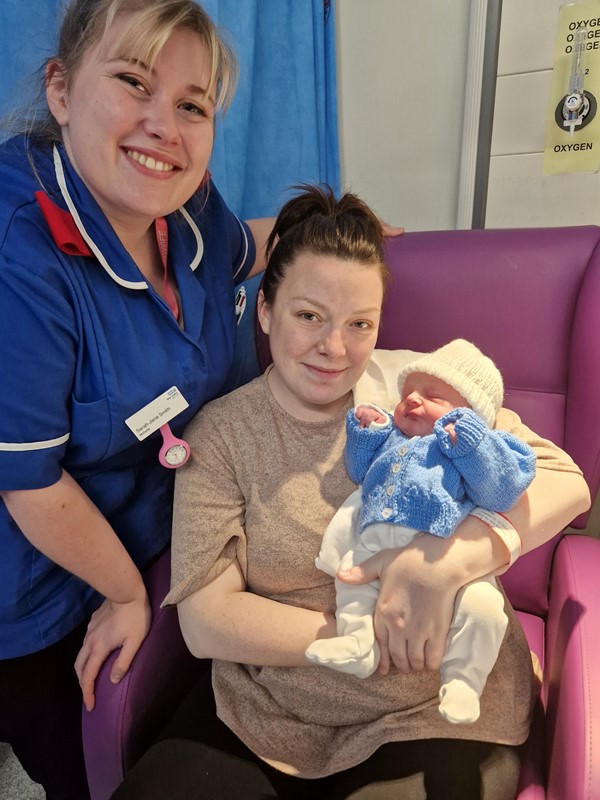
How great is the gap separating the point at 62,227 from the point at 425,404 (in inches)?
24.9

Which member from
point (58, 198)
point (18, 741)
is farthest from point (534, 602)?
point (58, 198)

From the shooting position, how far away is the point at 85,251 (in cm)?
93

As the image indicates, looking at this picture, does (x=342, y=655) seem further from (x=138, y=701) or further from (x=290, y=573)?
(x=138, y=701)

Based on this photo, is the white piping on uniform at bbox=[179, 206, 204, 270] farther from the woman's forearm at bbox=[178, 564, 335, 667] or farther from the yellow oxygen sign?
the yellow oxygen sign

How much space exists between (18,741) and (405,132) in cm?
177

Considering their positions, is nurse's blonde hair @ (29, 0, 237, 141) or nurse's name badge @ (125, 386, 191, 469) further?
nurse's name badge @ (125, 386, 191, 469)

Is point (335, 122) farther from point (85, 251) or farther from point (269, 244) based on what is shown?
point (85, 251)

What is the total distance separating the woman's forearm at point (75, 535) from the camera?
0.91 meters

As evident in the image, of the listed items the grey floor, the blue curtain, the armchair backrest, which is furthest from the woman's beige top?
the grey floor

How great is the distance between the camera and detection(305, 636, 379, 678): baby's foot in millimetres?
803

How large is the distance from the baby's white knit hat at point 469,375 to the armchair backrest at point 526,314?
0.29 metres

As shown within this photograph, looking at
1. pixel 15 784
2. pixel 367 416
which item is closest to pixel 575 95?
pixel 367 416

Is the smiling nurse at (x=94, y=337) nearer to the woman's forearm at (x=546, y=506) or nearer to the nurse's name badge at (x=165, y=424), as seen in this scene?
the nurse's name badge at (x=165, y=424)

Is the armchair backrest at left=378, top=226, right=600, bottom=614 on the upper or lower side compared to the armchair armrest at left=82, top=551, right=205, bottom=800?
upper
